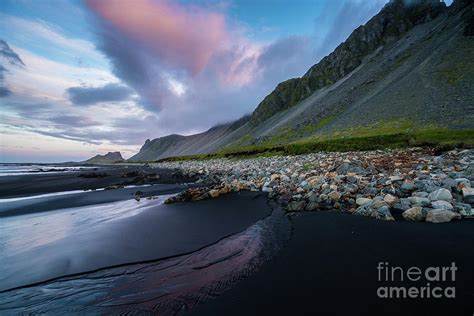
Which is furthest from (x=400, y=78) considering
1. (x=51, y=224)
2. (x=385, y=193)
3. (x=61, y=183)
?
(x=61, y=183)

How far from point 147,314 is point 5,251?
235 inches

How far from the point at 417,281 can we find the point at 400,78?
73.2 meters

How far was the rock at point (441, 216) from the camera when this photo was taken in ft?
18.7

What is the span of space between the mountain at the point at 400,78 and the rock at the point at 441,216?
33.4 m

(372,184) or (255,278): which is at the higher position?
(372,184)

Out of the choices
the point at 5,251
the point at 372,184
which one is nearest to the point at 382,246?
the point at 372,184

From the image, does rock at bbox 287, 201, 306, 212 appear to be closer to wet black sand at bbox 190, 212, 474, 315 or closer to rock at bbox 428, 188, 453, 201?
wet black sand at bbox 190, 212, 474, 315

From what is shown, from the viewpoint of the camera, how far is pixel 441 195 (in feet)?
21.4

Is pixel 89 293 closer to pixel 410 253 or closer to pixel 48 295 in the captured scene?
pixel 48 295

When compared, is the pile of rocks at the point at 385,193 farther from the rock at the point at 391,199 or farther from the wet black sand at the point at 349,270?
the wet black sand at the point at 349,270

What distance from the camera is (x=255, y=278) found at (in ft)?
13.7

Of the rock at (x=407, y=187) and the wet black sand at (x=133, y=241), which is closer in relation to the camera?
the wet black sand at (x=133, y=241)

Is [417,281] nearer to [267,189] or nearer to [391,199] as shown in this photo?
[391,199]

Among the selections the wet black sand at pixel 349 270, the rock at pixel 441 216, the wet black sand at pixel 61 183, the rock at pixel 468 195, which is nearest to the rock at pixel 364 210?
the wet black sand at pixel 349 270
